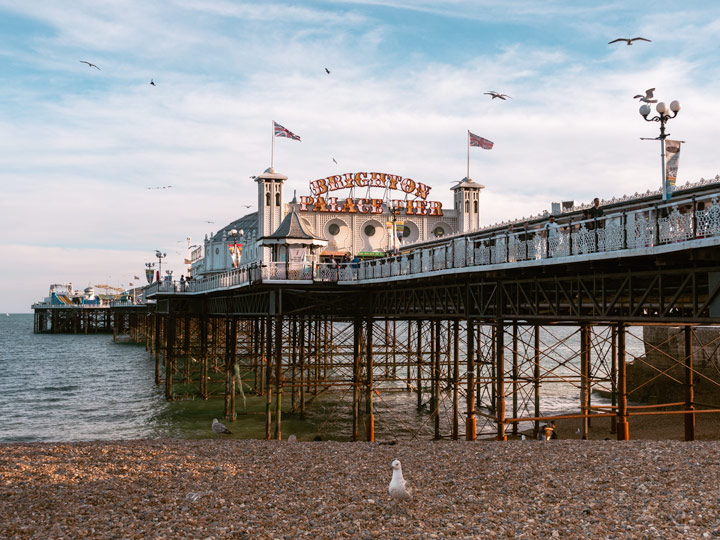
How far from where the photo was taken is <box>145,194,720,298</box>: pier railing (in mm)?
12492

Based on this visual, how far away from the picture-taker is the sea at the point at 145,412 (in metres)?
30.3

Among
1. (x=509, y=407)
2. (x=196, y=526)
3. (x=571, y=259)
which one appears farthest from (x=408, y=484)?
(x=509, y=407)

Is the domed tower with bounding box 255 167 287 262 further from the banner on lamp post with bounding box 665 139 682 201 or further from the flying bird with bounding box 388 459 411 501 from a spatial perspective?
the flying bird with bounding box 388 459 411 501

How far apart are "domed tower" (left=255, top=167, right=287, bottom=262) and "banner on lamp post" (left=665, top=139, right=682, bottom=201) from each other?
4429cm

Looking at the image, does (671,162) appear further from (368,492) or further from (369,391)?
(369,391)

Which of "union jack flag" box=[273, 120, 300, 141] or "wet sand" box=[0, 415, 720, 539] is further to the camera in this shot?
"union jack flag" box=[273, 120, 300, 141]

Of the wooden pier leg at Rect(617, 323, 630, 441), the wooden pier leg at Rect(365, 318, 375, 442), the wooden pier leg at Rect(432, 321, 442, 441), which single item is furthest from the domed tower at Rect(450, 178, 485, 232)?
the wooden pier leg at Rect(617, 323, 630, 441)

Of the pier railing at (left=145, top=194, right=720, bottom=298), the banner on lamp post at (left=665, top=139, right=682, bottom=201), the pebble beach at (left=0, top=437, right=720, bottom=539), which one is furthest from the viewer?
the banner on lamp post at (left=665, top=139, right=682, bottom=201)

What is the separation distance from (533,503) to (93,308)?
12456cm

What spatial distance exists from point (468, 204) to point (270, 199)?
1765cm

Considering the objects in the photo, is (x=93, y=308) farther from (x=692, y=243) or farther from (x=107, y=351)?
(x=692, y=243)

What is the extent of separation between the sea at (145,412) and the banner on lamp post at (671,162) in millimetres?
17283

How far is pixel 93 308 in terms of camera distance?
124188 millimetres

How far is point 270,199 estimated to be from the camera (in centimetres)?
5731
